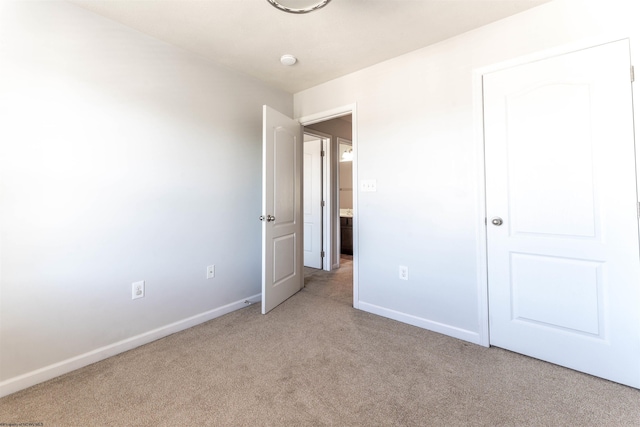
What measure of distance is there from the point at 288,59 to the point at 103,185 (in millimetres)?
1795

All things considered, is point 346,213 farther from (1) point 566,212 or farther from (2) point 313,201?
(1) point 566,212

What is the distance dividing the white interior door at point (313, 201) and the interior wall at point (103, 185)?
1737mm

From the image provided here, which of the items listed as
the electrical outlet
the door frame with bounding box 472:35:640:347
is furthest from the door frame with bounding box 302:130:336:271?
the electrical outlet

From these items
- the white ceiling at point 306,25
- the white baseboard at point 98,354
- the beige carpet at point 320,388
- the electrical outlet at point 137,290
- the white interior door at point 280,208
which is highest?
the white ceiling at point 306,25

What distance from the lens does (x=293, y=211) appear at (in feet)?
10.1

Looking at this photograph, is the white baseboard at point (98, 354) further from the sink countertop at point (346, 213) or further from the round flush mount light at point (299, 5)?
the sink countertop at point (346, 213)

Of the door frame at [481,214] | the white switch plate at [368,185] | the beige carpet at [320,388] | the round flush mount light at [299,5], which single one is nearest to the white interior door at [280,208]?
the beige carpet at [320,388]

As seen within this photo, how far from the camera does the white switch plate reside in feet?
8.57

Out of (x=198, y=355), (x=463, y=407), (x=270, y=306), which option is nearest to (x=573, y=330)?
(x=463, y=407)

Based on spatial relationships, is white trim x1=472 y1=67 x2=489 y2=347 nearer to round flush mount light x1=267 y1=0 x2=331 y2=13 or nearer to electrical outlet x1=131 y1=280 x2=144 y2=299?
Result: round flush mount light x1=267 y1=0 x2=331 y2=13

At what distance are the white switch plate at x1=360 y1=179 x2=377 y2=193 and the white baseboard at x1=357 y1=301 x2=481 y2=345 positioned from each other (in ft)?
3.69

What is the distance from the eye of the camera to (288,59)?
244cm

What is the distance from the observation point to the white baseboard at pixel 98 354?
5.11ft

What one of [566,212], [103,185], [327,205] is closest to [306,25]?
[103,185]
